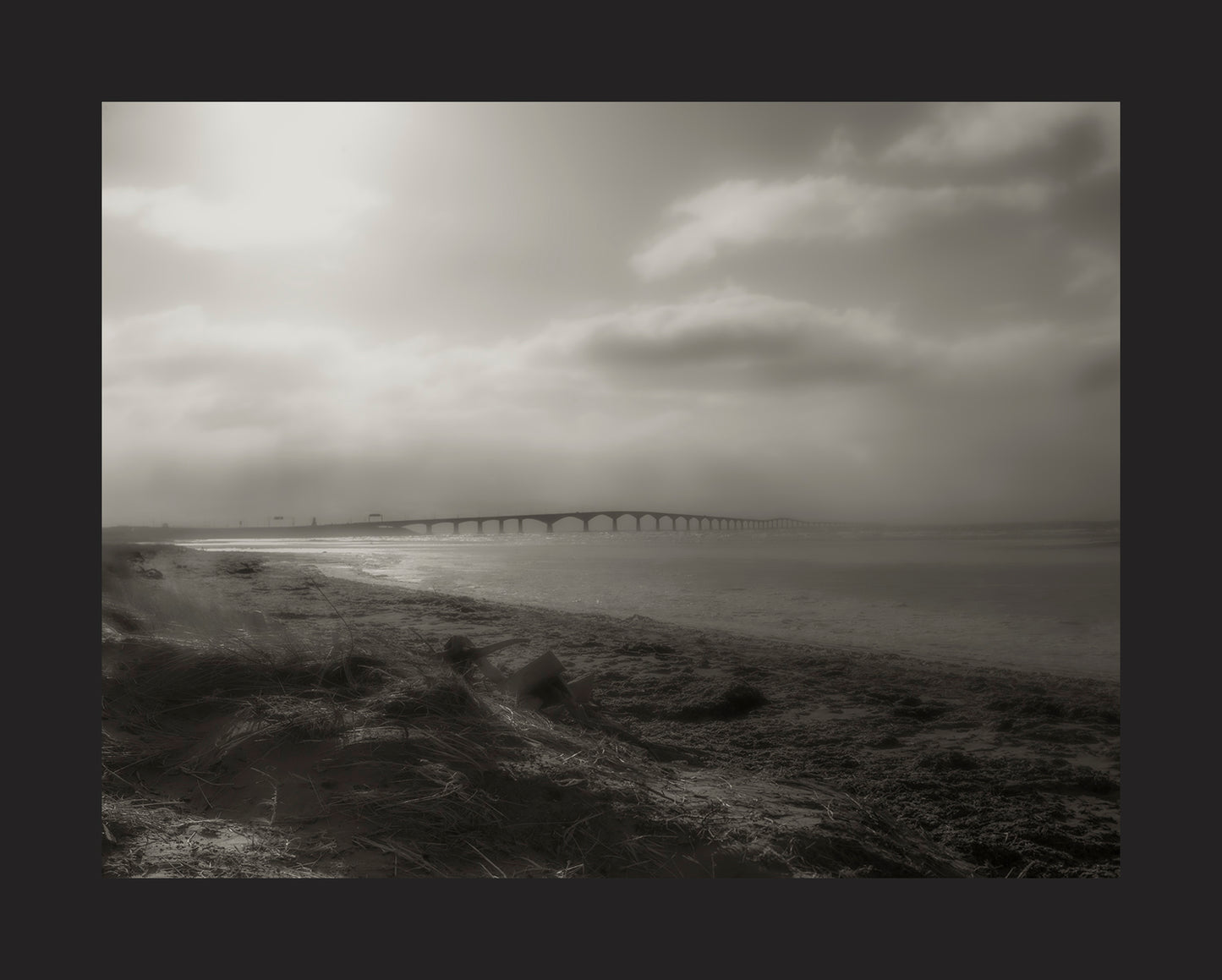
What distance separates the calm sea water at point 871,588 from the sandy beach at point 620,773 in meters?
1.04

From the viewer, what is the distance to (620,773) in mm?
3188

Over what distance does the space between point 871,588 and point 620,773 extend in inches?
261

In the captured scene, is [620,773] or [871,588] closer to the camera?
[620,773]

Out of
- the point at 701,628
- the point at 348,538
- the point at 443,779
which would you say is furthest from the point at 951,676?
the point at 348,538

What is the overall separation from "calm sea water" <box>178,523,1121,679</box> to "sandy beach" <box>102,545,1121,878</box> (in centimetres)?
104

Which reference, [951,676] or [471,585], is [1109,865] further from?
→ [471,585]

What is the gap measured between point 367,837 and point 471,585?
6.94 m

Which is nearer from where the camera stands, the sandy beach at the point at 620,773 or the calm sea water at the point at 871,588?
the sandy beach at the point at 620,773

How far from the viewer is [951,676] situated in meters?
4.89

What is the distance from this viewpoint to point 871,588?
884 centimetres

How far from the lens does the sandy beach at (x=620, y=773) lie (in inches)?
108

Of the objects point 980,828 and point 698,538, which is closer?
point 980,828

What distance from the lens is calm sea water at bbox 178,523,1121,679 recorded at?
5.81 m

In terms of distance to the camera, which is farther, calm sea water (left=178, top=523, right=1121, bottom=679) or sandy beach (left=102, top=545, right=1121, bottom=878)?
calm sea water (left=178, top=523, right=1121, bottom=679)
